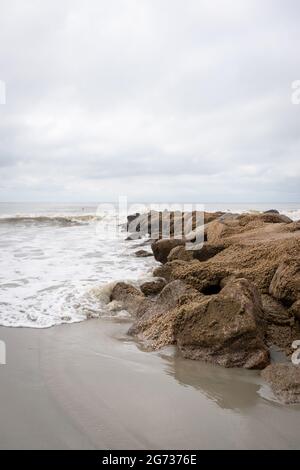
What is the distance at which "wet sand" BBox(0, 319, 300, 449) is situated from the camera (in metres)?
2.39

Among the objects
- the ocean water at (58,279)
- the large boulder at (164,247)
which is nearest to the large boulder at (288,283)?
the ocean water at (58,279)

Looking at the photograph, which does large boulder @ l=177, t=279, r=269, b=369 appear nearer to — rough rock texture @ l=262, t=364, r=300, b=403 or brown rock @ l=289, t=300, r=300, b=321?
rough rock texture @ l=262, t=364, r=300, b=403

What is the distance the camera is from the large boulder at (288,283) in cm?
425

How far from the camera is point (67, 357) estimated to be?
3729 mm

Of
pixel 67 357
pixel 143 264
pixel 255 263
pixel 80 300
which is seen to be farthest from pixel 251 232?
pixel 67 357

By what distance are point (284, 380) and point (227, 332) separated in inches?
25.5

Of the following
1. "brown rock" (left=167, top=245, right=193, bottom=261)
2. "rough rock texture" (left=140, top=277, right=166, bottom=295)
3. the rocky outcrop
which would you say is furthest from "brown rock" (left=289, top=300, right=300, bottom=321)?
the rocky outcrop

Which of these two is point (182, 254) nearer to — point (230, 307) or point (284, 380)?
point (230, 307)

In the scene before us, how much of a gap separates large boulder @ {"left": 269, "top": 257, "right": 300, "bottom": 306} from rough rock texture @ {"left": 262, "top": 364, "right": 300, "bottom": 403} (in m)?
1.27

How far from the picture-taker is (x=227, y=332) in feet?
11.4

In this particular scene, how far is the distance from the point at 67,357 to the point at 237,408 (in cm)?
178

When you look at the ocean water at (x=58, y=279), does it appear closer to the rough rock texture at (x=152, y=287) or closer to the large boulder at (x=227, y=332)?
the rough rock texture at (x=152, y=287)

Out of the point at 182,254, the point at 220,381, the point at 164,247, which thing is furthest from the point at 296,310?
the point at 164,247
